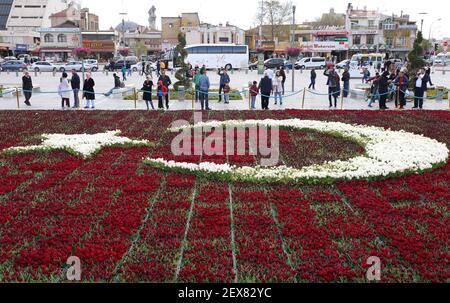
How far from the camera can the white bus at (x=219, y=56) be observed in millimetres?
55125

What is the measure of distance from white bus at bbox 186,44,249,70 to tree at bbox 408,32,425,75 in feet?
108

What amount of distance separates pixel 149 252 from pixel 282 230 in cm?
181

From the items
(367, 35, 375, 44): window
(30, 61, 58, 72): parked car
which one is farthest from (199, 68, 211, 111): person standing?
(367, 35, 375, 44): window

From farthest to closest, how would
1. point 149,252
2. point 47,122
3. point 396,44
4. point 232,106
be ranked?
1. point 396,44
2. point 232,106
3. point 47,122
4. point 149,252

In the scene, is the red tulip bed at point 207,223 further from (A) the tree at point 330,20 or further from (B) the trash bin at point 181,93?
(A) the tree at point 330,20

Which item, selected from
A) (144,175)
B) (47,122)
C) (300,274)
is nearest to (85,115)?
(47,122)

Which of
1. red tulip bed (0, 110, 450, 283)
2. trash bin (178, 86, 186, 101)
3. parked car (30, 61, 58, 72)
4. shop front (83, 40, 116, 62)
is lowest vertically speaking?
red tulip bed (0, 110, 450, 283)

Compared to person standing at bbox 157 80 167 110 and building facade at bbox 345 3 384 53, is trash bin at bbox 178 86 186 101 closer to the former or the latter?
person standing at bbox 157 80 167 110

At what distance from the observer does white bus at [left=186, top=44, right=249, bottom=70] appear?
5512cm

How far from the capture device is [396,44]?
7994cm

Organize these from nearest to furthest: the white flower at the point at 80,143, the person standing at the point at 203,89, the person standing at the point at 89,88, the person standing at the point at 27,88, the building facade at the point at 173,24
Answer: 1. the white flower at the point at 80,143
2. the person standing at the point at 89,88
3. the person standing at the point at 203,89
4. the person standing at the point at 27,88
5. the building facade at the point at 173,24

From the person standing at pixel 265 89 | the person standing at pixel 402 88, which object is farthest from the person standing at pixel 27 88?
the person standing at pixel 402 88

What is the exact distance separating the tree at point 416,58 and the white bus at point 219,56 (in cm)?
3305
